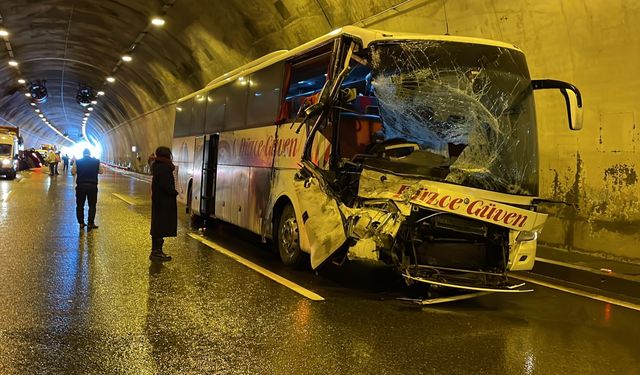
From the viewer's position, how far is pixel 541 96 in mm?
10328

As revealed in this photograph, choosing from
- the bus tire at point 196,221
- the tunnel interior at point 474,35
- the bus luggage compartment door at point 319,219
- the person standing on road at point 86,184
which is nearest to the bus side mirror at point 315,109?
the bus luggage compartment door at point 319,219

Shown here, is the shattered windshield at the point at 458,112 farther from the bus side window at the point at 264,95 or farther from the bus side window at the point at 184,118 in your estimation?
the bus side window at the point at 184,118

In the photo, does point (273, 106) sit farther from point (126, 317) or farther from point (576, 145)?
point (576, 145)

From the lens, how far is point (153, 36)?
79.7 feet

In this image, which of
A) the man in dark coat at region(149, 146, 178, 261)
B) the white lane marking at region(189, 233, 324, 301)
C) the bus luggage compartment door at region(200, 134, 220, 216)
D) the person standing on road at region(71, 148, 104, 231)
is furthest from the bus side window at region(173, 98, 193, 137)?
the man in dark coat at region(149, 146, 178, 261)

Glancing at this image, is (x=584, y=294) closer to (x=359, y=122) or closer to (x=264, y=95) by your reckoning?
(x=359, y=122)

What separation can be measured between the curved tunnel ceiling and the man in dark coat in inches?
271

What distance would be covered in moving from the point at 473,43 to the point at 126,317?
4.97 meters

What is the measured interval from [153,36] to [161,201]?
57.8ft

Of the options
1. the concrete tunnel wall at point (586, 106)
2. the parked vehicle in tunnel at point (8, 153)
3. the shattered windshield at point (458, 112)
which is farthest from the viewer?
the parked vehicle in tunnel at point (8, 153)

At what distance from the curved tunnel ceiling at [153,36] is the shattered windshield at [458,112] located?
671 cm

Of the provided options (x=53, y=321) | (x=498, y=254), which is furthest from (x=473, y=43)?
(x=53, y=321)

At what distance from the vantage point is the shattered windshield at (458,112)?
6.24 metres

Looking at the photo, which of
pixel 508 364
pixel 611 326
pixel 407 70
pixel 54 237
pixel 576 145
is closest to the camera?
pixel 508 364
